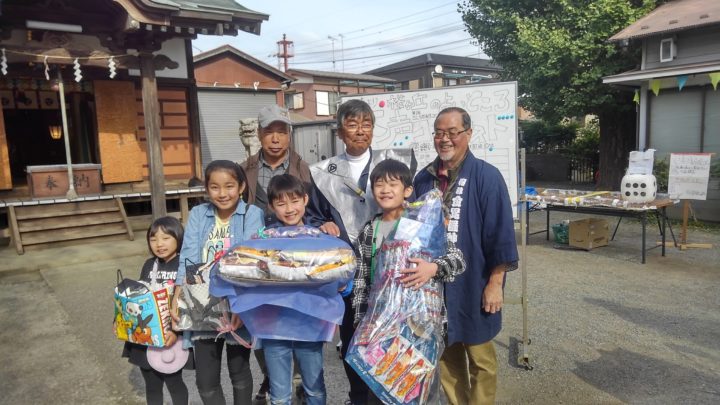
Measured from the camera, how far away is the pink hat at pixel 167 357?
2.46 metres

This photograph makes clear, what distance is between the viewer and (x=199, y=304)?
2328 mm

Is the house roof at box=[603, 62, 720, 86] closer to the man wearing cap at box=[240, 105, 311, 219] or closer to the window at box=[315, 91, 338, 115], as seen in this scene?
the man wearing cap at box=[240, 105, 311, 219]

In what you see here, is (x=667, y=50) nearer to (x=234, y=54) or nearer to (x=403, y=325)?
(x=403, y=325)

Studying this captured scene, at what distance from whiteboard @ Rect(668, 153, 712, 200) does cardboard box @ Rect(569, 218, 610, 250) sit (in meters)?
1.09

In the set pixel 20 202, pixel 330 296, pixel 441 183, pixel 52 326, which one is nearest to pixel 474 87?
pixel 441 183

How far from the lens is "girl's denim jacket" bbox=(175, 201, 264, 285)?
242 cm

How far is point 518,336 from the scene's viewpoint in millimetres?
4164

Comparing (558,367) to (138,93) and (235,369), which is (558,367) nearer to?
(235,369)

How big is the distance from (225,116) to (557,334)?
15460 mm

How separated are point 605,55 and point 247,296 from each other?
11834mm

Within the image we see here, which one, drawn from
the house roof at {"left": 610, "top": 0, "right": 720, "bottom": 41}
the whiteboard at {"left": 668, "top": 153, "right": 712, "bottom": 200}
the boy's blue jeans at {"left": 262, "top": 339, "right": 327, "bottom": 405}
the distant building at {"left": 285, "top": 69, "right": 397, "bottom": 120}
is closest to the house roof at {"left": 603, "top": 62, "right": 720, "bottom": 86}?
the house roof at {"left": 610, "top": 0, "right": 720, "bottom": 41}

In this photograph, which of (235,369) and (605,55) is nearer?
(235,369)

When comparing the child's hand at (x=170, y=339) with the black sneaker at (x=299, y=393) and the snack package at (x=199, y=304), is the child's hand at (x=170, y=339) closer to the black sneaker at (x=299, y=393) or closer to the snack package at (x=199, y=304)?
the snack package at (x=199, y=304)

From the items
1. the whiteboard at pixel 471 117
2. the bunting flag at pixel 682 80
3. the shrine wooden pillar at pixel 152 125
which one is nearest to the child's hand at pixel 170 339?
the whiteboard at pixel 471 117
